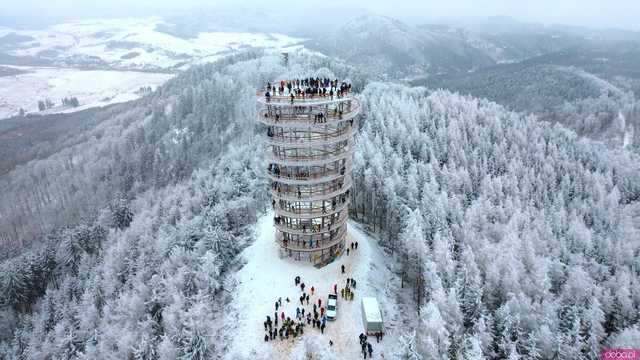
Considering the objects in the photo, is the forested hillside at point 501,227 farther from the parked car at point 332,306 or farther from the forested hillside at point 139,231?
the forested hillside at point 139,231

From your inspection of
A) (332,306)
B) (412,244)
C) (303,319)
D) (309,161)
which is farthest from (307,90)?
(303,319)

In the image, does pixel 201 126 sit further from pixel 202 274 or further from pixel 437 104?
pixel 202 274

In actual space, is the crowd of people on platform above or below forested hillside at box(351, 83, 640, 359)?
above

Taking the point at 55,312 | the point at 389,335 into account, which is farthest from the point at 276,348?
the point at 55,312

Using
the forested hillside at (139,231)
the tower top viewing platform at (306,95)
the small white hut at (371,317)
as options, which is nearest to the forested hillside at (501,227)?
the small white hut at (371,317)

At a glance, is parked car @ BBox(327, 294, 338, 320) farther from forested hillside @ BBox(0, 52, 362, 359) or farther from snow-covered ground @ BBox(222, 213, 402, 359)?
forested hillside @ BBox(0, 52, 362, 359)

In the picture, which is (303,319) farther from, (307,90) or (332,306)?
(307,90)

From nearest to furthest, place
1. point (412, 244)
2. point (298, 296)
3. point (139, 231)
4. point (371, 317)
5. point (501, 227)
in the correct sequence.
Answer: point (371, 317)
point (298, 296)
point (412, 244)
point (501, 227)
point (139, 231)
